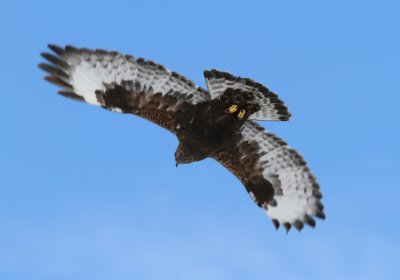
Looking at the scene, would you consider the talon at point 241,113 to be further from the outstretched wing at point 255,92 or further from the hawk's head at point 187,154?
the hawk's head at point 187,154

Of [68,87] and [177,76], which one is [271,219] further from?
[68,87]

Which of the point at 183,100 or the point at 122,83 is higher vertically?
the point at 183,100

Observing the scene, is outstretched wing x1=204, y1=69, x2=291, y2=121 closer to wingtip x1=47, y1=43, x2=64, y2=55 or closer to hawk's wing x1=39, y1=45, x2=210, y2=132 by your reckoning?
hawk's wing x1=39, y1=45, x2=210, y2=132

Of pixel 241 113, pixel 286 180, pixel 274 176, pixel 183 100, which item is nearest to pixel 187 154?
pixel 183 100

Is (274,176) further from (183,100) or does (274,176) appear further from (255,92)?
(183,100)

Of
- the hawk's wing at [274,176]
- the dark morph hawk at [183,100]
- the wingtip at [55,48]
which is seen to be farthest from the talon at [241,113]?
the wingtip at [55,48]

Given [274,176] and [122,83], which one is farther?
[274,176]
